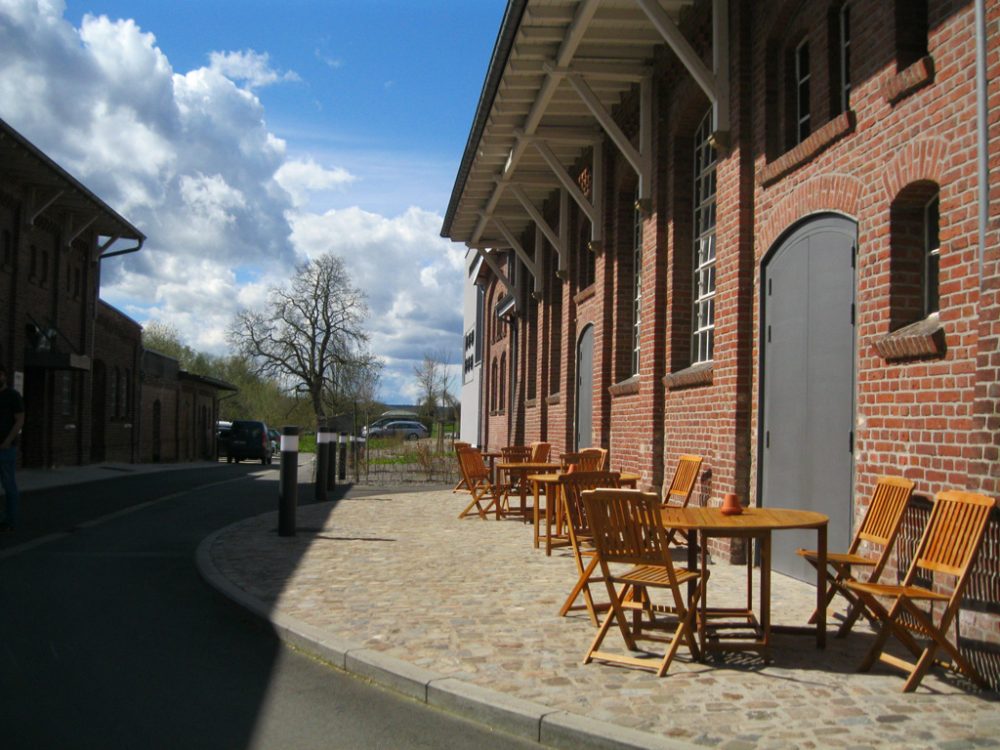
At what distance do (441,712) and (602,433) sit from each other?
1056cm

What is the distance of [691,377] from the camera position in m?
10.9

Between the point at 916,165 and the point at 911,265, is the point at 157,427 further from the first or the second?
the point at 916,165

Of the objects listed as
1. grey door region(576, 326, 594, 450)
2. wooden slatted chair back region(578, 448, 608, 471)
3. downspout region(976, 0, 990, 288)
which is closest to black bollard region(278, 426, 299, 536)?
wooden slatted chair back region(578, 448, 608, 471)

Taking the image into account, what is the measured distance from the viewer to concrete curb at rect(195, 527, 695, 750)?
4.28 m

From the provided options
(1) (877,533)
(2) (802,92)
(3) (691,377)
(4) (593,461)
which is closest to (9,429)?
(4) (593,461)

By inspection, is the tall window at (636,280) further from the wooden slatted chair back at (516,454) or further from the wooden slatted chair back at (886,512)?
the wooden slatted chair back at (886,512)

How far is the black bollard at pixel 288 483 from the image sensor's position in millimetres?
11102

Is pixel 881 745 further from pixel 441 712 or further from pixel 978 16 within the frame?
pixel 978 16

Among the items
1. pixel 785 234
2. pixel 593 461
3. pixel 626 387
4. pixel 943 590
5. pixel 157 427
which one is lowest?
pixel 943 590

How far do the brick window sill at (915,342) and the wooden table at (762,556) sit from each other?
1.28m

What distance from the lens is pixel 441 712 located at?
16.2ft

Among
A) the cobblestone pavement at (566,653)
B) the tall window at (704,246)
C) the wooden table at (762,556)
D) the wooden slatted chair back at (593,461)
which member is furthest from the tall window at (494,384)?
the wooden table at (762,556)

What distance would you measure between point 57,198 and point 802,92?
21.0 meters

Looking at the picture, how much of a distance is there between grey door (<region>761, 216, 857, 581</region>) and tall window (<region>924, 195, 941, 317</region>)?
2.29ft
